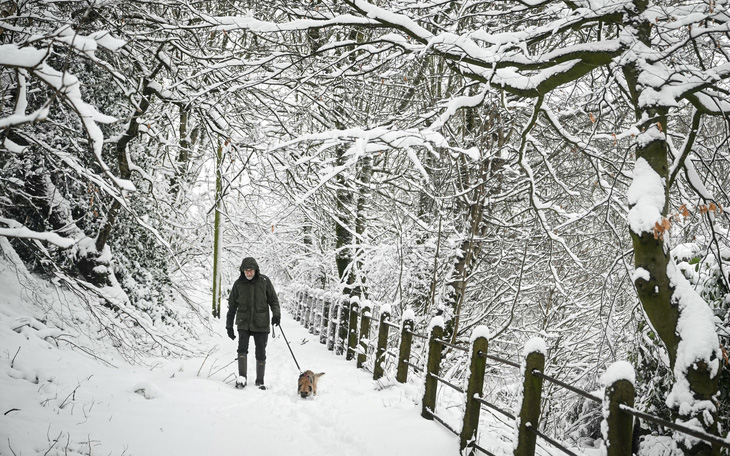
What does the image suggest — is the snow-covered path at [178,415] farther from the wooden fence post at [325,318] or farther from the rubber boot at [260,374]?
the wooden fence post at [325,318]

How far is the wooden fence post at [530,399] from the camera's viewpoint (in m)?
3.42

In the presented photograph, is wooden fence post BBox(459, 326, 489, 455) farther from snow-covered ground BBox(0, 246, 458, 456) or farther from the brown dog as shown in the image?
the brown dog

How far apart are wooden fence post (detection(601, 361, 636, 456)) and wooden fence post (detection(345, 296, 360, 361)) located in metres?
6.23

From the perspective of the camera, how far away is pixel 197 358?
795cm

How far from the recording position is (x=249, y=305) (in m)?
6.67

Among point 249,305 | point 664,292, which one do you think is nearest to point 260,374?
point 249,305

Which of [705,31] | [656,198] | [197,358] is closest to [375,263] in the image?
[197,358]

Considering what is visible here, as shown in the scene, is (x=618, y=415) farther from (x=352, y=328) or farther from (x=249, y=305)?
(x=352, y=328)

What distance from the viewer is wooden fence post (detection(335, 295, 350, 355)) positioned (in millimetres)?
9844

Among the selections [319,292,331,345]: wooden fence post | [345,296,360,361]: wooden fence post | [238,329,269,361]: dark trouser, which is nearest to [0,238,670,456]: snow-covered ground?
[238,329,269,361]: dark trouser

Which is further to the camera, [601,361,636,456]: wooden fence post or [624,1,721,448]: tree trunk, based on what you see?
[624,1,721,448]: tree trunk

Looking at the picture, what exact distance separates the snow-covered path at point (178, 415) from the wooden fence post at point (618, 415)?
5.94ft

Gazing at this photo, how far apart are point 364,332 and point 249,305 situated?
2.46m

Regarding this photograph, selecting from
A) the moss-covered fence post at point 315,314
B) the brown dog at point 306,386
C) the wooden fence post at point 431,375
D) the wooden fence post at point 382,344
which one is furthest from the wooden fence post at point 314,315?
the wooden fence post at point 431,375
